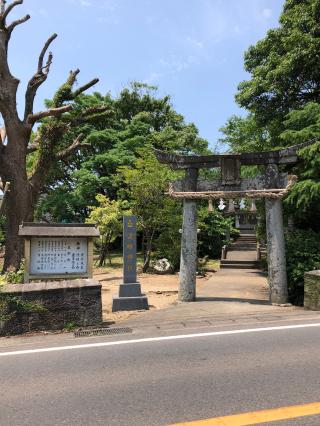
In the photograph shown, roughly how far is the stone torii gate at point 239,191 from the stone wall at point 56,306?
4.01m

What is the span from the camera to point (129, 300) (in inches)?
394

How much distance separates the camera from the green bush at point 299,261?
10930 millimetres

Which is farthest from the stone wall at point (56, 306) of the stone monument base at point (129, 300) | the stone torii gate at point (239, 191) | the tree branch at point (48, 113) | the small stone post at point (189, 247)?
the tree branch at point (48, 113)

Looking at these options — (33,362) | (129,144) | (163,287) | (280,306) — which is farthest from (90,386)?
(129,144)

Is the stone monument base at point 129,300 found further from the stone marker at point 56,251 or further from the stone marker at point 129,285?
the stone marker at point 56,251

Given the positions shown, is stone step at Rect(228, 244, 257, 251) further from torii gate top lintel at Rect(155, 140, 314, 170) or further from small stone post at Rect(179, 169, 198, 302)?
torii gate top lintel at Rect(155, 140, 314, 170)

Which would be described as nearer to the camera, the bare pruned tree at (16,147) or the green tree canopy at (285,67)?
the green tree canopy at (285,67)

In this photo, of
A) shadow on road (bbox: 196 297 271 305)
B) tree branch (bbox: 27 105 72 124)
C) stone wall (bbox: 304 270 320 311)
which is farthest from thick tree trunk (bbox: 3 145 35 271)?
stone wall (bbox: 304 270 320 311)

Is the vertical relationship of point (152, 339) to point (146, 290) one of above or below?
above

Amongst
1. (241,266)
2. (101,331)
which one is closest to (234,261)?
(241,266)

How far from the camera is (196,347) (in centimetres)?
579

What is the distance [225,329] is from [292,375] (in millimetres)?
2597

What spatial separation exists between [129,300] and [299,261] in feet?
16.8

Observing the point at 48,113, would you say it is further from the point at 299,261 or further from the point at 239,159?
the point at 299,261
